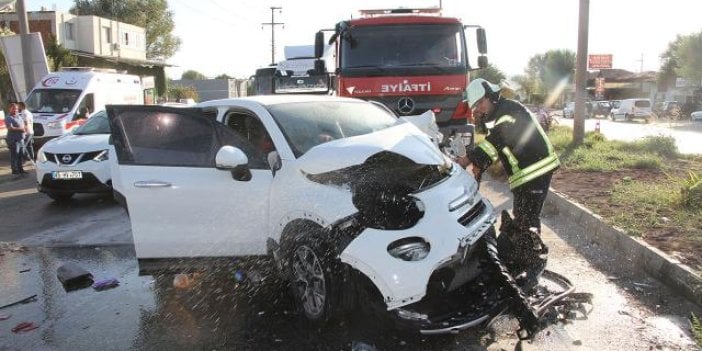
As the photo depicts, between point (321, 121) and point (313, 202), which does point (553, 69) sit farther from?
point (313, 202)

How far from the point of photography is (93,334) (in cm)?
433

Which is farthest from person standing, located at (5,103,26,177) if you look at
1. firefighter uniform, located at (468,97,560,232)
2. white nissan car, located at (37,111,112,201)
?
firefighter uniform, located at (468,97,560,232)

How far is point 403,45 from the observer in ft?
32.8

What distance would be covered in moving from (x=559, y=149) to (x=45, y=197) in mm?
10919

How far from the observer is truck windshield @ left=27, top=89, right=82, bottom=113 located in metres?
15.1

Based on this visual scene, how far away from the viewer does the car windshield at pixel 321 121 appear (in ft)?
15.4

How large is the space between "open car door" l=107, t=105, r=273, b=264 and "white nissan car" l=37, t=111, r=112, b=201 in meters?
4.61

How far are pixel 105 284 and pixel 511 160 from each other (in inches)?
146

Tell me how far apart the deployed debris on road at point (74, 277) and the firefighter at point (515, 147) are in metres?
3.55

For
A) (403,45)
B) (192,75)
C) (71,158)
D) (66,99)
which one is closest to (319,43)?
(403,45)

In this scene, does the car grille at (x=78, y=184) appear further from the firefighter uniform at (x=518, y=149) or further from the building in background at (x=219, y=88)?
the building in background at (x=219, y=88)

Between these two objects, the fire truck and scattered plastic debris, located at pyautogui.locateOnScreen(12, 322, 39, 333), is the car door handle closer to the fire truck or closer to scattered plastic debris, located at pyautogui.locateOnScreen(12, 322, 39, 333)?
scattered plastic debris, located at pyautogui.locateOnScreen(12, 322, 39, 333)

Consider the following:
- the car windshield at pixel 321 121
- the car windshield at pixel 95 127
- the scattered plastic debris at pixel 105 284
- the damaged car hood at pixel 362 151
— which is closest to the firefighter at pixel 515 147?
the damaged car hood at pixel 362 151

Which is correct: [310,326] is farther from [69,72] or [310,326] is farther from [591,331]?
[69,72]
